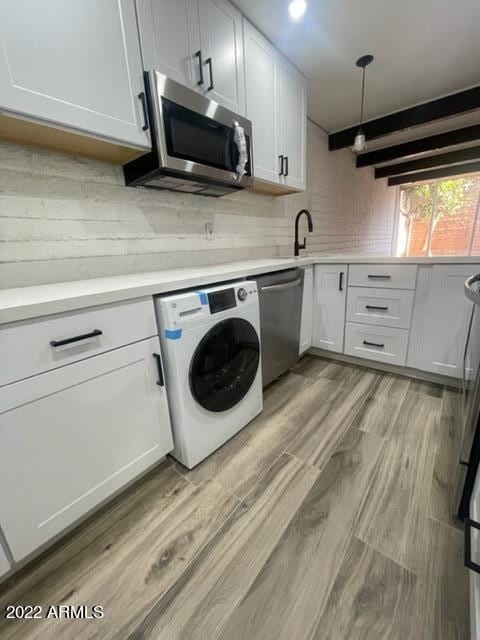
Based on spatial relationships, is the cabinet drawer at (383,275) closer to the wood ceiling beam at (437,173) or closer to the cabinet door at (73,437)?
the cabinet door at (73,437)

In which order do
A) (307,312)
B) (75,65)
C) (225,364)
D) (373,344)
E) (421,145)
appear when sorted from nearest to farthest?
(75,65)
(225,364)
(373,344)
(307,312)
(421,145)

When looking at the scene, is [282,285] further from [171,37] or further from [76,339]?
[171,37]

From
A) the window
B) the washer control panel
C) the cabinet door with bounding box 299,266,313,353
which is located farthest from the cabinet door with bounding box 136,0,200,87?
the window

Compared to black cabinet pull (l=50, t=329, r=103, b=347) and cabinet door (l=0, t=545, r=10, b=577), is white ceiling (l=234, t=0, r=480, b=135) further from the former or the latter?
cabinet door (l=0, t=545, r=10, b=577)

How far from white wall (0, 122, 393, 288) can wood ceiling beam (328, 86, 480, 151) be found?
1.19m

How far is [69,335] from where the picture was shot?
32.6 inches

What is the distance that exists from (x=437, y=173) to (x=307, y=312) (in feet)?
16.2

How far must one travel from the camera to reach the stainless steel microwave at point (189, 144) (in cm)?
115

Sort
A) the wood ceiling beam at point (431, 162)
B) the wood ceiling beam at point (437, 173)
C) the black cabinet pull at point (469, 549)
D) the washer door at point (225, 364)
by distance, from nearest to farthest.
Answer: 1. the black cabinet pull at point (469, 549)
2. the washer door at point (225, 364)
3. the wood ceiling beam at point (431, 162)
4. the wood ceiling beam at point (437, 173)

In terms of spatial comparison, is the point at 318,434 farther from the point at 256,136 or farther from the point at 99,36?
the point at 99,36

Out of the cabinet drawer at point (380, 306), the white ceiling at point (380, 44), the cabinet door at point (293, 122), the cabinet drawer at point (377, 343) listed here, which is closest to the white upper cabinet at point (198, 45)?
the white ceiling at point (380, 44)

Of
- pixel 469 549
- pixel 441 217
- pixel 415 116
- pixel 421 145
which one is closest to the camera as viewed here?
pixel 469 549

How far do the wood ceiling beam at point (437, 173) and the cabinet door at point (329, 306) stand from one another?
447 cm

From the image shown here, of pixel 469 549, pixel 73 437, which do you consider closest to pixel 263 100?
pixel 73 437
